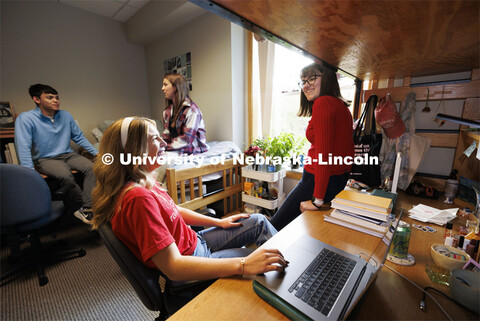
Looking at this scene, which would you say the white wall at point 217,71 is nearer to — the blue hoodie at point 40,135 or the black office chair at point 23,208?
the blue hoodie at point 40,135

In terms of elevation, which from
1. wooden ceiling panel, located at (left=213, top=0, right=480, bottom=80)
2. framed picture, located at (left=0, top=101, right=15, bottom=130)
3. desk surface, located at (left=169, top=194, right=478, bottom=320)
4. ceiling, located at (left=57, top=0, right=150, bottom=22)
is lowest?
desk surface, located at (left=169, top=194, right=478, bottom=320)

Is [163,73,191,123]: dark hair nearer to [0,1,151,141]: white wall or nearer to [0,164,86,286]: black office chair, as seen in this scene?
[0,164,86,286]: black office chair

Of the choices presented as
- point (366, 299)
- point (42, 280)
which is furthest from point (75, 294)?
point (366, 299)

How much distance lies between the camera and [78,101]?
11.1 ft

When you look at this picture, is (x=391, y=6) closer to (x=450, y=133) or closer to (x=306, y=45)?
(x=306, y=45)

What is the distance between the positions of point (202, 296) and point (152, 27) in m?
3.78

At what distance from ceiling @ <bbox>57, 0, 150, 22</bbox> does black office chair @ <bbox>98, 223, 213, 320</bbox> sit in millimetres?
3677

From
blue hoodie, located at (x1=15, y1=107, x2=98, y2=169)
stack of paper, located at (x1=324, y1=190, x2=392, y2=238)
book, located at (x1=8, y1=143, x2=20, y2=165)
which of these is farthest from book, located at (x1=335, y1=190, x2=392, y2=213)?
book, located at (x1=8, y1=143, x2=20, y2=165)

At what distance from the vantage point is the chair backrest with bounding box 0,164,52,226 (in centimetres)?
138

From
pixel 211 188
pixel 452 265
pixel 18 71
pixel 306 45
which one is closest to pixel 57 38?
pixel 18 71

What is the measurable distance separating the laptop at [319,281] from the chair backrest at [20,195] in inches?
71.2

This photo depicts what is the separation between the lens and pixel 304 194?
129 cm

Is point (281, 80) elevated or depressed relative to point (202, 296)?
elevated

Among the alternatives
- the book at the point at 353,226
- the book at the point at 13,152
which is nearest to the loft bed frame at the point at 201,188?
the book at the point at 353,226
